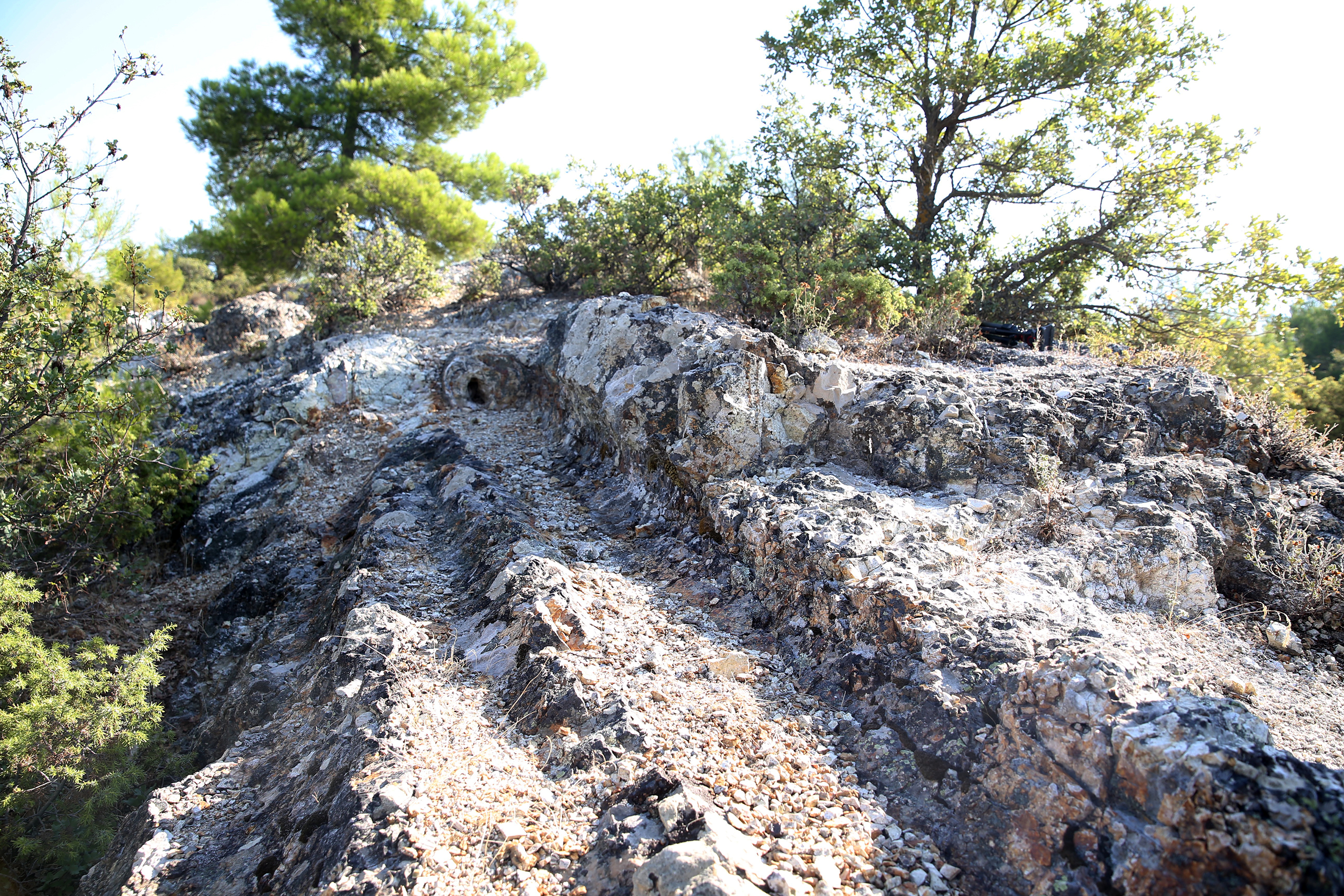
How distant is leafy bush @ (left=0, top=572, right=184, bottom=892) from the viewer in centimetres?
377

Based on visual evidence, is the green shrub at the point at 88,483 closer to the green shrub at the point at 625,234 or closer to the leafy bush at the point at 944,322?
the green shrub at the point at 625,234

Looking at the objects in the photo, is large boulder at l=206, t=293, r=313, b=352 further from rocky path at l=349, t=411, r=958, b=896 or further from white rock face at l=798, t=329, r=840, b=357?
rocky path at l=349, t=411, r=958, b=896

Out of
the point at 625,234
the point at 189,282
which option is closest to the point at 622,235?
the point at 625,234

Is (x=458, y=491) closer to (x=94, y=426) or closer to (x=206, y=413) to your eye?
(x=94, y=426)

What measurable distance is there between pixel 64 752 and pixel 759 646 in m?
4.16

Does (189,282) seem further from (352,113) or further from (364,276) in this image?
(364,276)

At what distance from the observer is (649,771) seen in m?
2.85

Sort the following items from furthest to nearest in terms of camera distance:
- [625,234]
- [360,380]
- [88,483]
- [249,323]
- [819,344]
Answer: [249,323]
[625,234]
[360,380]
[819,344]
[88,483]

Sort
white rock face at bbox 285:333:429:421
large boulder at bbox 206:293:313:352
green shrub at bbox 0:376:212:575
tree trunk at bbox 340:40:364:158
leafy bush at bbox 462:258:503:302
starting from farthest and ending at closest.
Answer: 1. tree trunk at bbox 340:40:364:158
2. large boulder at bbox 206:293:313:352
3. leafy bush at bbox 462:258:503:302
4. white rock face at bbox 285:333:429:421
5. green shrub at bbox 0:376:212:575

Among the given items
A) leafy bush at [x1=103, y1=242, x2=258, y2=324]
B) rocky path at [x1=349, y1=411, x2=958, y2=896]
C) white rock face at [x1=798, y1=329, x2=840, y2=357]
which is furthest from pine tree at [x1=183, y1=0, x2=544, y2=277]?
rocky path at [x1=349, y1=411, x2=958, y2=896]

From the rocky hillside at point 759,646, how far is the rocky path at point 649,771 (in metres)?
0.02

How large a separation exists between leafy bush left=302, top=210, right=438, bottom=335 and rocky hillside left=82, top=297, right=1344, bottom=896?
3.04 meters

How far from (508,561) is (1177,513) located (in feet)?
14.4

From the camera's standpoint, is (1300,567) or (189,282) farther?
(189,282)
